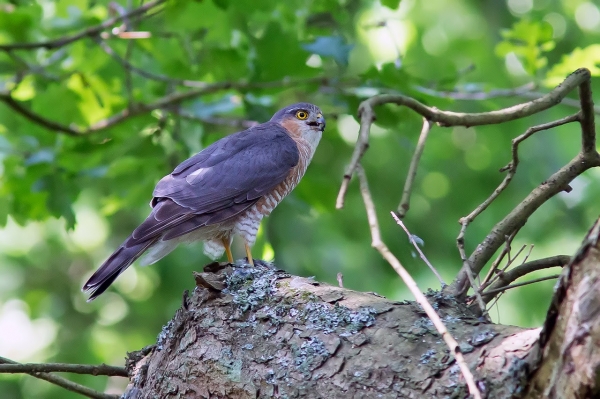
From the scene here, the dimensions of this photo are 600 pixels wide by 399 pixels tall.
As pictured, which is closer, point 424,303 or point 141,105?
point 424,303

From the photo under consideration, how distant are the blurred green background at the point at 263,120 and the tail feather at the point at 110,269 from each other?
132 centimetres

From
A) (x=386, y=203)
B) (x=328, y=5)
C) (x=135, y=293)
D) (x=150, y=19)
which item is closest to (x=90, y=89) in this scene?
(x=150, y=19)

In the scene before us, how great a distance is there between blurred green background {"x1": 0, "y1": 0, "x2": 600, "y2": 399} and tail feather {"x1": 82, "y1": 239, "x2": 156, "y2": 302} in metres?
1.32

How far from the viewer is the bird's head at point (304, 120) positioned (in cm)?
539

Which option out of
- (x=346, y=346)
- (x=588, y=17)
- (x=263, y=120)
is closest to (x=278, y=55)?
(x=263, y=120)

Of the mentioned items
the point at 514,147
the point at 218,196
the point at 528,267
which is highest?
the point at 218,196

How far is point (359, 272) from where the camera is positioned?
24.8ft

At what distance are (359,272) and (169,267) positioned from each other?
7.28 ft

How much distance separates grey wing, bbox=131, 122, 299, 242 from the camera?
4.10 m

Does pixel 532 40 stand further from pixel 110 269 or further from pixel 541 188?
pixel 110 269

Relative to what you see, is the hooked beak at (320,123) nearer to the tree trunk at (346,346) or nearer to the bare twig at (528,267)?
the tree trunk at (346,346)

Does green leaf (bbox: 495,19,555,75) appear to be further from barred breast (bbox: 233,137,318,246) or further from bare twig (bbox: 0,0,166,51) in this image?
bare twig (bbox: 0,0,166,51)

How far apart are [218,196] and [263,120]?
0.93 metres

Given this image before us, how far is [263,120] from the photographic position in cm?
502
